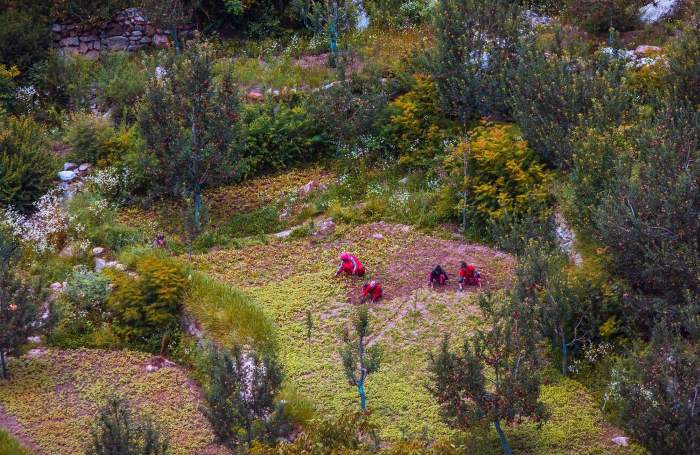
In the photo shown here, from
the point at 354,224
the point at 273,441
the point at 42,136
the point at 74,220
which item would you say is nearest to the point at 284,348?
the point at 273,441

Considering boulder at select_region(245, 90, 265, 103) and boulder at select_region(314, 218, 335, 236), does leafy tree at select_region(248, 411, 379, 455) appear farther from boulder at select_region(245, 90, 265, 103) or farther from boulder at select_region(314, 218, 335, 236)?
boulder at select_region(245, 90, 265, 103)

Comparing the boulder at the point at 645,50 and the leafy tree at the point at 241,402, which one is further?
the boulder at the point at 645,50

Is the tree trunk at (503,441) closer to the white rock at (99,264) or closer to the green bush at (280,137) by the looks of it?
the white rock at (99,264)

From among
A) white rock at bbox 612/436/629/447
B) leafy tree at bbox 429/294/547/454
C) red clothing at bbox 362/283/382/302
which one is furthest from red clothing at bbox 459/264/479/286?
white rock at bbox 612/436/629/447

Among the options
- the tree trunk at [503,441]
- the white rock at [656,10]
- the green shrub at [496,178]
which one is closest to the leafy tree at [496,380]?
the tree trunk at [503,441]

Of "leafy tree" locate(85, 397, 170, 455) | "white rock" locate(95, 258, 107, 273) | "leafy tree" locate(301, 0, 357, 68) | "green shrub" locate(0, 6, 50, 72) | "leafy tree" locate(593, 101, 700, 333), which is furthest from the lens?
"green shrub" locate(0, 6, 50, 72)

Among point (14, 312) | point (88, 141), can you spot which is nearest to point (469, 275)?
point (14, 312)
